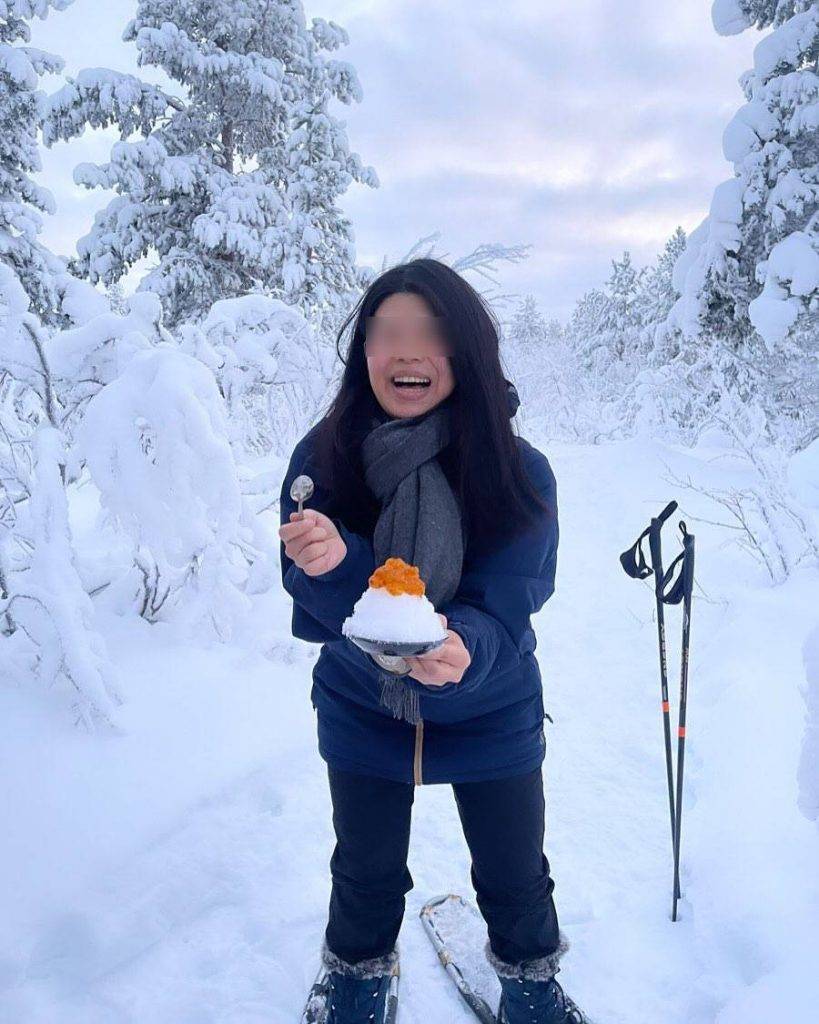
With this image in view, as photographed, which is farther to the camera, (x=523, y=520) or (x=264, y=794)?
(x=264, y=794)

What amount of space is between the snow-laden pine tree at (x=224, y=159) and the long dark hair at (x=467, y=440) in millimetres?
9720

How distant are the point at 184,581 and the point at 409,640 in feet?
11.6

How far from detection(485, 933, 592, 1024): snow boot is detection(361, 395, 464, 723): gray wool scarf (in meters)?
0.96

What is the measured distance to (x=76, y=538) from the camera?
557cm

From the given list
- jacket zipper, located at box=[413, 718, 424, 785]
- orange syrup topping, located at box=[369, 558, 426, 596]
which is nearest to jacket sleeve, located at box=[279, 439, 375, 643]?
orange syrup topping, located at box=[369, 558, 426, 596]

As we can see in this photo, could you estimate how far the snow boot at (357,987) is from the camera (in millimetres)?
1885

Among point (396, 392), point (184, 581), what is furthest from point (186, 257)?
point (396, 392)

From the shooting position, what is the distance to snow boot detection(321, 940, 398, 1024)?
1885mm

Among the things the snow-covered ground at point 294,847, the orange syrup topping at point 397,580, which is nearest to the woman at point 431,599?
the orange syrup topping at point 397,580

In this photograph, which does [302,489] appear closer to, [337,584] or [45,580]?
[337,584]

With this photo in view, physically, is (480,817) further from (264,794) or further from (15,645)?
(15,645)

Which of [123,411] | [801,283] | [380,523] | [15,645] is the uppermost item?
[801,283]

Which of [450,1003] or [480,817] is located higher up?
[480,817]

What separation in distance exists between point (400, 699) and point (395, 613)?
44cm
